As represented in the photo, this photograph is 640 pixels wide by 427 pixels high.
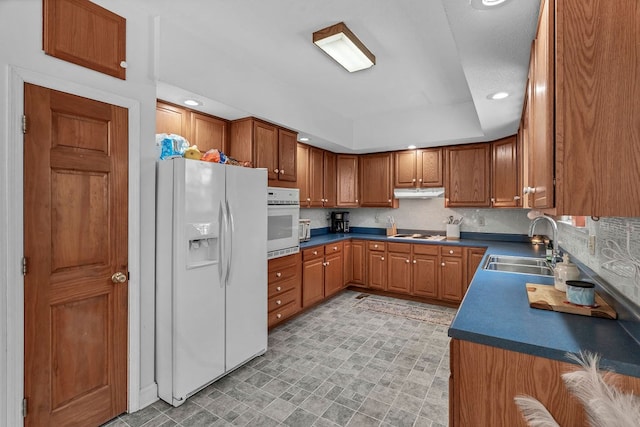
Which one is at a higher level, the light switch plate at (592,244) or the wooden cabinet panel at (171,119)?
the wooden cabinet panel at (171,119)

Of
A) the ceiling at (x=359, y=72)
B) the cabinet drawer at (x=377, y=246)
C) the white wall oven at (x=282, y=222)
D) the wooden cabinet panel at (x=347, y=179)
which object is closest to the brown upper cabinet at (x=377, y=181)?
the wooden cabinet panel at (x=347, y=179)

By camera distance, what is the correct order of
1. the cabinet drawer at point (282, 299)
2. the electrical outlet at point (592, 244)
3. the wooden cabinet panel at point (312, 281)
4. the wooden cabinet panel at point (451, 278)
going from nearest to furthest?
the electrical outlet at point (592, 244) → the cabinet drawer at point (282, 299) → the wooden cabinet panel at point (312, 281) → the wooden cabinet panel at point (451, 278)

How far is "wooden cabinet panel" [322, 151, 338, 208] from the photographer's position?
4.57m

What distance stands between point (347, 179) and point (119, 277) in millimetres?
3538

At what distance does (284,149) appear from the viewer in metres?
3.40

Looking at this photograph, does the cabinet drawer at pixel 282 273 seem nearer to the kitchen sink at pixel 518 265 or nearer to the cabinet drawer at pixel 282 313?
the cabinet drawer at pixel 282 313

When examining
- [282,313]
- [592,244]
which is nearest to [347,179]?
[282,313]

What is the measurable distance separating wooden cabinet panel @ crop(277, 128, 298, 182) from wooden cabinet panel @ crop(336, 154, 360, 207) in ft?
4.51

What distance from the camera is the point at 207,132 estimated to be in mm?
2830

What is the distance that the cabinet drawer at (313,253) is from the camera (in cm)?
363

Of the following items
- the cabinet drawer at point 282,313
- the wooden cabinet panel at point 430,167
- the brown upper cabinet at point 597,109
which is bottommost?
the cabinet drawer at point 282,313

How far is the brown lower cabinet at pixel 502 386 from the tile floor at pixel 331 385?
824mm

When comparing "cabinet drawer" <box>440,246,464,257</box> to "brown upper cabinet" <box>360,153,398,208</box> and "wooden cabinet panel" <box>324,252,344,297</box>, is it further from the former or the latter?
"wooden cabinet panel" <box>324,252,344,297</box>

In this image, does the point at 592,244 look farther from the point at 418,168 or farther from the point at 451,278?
the point at 418,168
